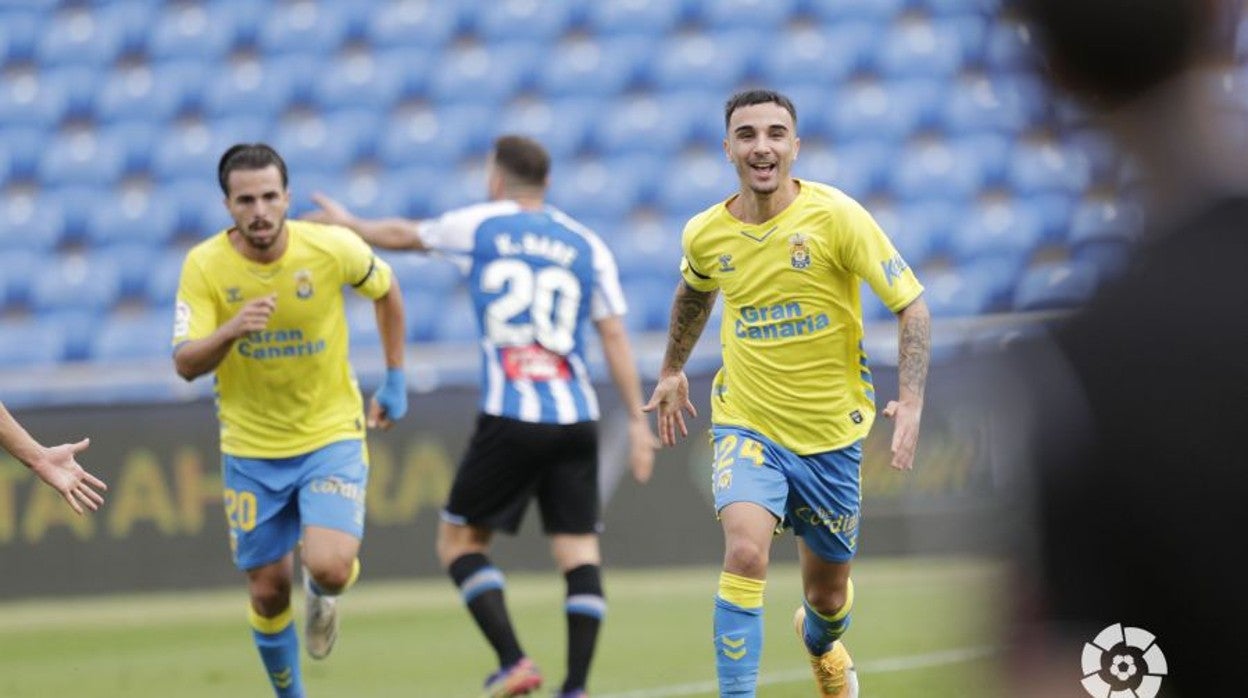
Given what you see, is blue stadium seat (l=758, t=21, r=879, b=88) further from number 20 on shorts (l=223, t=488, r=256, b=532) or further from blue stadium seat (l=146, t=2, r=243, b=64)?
number 20 on shorts (l=223, t=488, r=256, b=532)

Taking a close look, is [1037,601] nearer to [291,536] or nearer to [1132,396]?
[1132,396]

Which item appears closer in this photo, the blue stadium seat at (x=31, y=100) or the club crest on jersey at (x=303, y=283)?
the club crest on jersey at (x=303, y=283)

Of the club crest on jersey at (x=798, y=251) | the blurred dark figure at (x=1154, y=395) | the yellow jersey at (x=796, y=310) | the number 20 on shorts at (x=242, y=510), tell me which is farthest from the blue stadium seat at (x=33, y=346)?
the blurred dark figure at (x=1154, y=395)

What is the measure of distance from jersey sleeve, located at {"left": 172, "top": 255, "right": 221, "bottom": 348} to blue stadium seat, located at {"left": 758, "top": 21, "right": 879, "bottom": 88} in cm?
905

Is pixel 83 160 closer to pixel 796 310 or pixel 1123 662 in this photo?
pixel 796 310

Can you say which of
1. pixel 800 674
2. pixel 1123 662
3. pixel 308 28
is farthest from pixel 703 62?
pixel 1123 662

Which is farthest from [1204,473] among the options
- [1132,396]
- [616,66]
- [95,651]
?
[616,66]

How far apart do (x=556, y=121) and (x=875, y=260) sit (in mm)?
9668

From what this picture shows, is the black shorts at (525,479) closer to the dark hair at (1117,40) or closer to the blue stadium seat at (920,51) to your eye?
the dark hair at (1117,40)

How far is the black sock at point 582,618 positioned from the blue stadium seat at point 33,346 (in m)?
7.57

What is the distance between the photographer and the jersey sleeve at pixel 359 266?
7.78m

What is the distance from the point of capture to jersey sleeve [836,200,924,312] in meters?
6.34

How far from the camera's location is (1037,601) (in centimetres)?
223

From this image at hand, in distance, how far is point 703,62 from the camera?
1594cm
